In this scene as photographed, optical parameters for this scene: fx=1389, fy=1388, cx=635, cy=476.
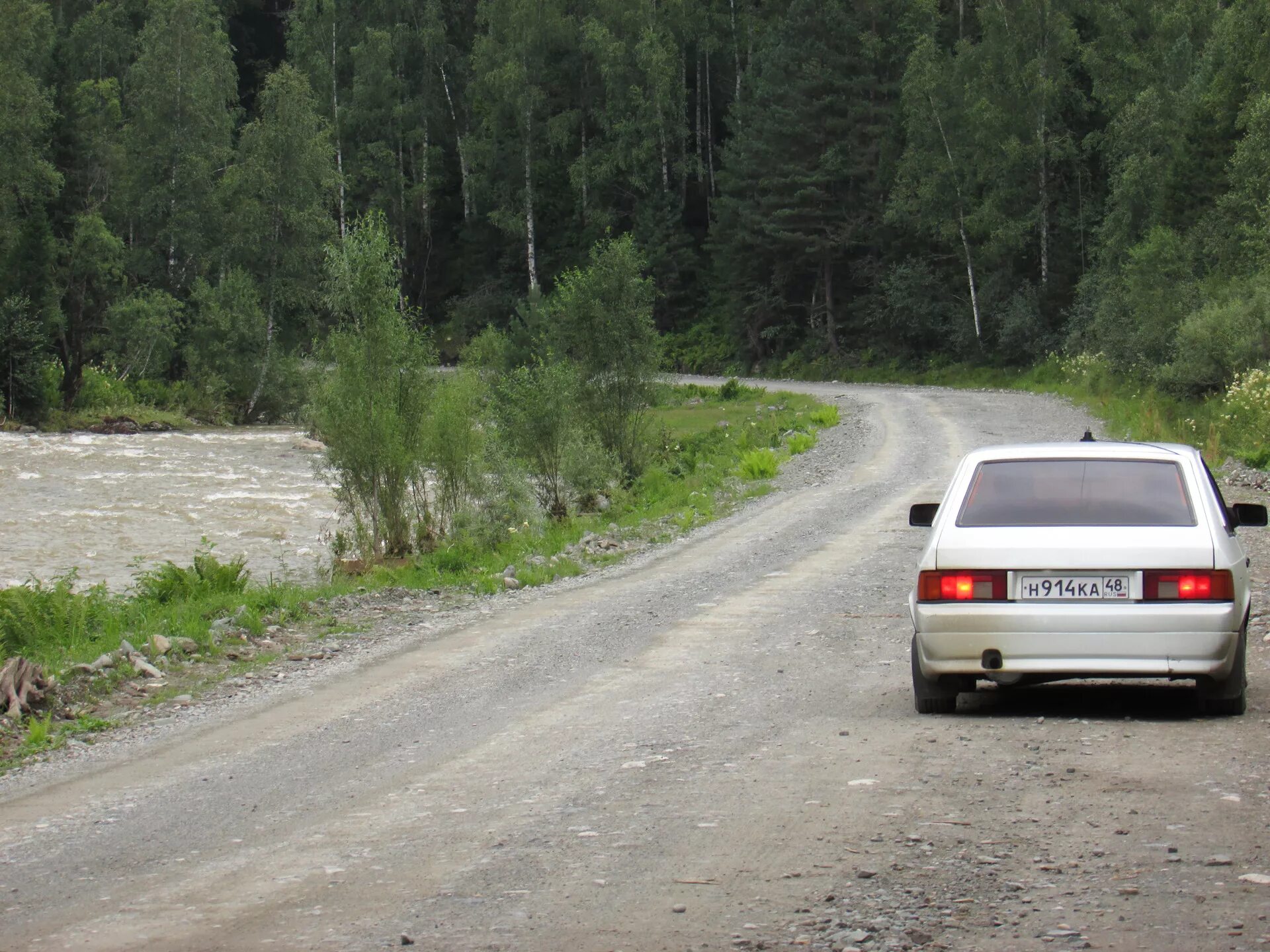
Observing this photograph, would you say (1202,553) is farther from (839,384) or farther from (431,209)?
(431,209)

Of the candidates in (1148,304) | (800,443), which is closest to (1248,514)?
(800,443)

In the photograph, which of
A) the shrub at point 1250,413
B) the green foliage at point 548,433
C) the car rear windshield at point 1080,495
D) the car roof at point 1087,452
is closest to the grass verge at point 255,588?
the green foliage at point 548,433

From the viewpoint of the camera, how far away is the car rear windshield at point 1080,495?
25.3 feet

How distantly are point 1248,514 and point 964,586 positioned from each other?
215cm

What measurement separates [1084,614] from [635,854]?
10.4ft

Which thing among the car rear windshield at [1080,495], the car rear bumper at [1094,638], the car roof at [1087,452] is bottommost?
the car rear bumper at [1094,638]

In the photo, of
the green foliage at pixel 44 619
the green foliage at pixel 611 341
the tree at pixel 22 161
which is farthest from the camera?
the tree at pixel 22 161

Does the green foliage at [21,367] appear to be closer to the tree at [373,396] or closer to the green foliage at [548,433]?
the green foliage at [548,433]

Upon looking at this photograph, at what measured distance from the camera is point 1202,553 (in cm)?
A: 733

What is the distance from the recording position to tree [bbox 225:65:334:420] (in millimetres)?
51844

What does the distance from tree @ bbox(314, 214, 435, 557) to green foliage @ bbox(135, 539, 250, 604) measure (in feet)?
8.91

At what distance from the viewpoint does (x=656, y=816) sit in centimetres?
595

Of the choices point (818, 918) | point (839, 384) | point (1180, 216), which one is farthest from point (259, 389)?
point (818, 918)

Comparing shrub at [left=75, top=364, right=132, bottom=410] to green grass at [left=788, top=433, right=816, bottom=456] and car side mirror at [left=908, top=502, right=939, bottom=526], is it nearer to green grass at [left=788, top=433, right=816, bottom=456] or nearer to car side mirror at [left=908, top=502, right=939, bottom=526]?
green grass at [left=788, top=433, right=816, bottom=456]
